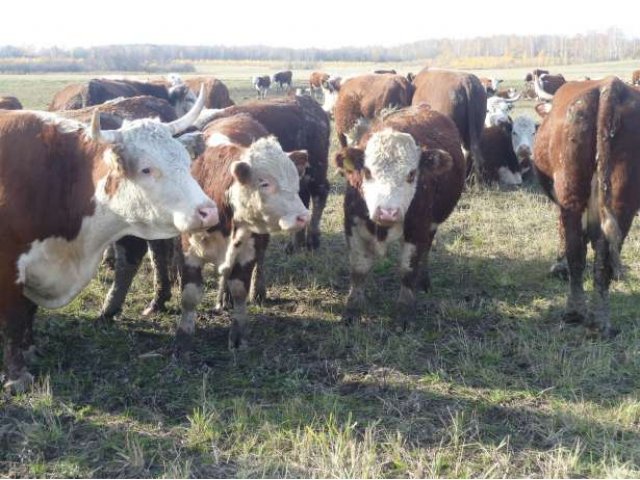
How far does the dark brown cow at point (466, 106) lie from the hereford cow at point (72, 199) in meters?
7.47

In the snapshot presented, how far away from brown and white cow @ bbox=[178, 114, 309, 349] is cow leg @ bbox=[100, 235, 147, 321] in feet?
2.55

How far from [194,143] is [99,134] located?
1304 mm

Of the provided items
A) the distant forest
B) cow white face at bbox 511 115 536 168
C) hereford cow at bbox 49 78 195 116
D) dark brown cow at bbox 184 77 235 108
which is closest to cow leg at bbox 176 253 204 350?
hereford cow at bbox 49 78 195 116

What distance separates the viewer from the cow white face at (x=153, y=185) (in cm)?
411

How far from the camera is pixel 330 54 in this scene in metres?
112

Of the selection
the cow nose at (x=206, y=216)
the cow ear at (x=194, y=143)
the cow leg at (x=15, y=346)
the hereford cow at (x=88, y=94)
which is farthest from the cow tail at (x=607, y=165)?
the hereford cow at (x=88, y=94)

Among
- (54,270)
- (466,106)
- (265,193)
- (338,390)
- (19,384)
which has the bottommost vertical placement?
(338,390)

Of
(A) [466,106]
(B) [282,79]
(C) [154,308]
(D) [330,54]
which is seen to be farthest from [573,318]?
(D) [330,54]

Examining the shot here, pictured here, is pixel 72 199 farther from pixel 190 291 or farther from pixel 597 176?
pixel 597 176

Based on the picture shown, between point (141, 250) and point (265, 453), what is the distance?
269 cm

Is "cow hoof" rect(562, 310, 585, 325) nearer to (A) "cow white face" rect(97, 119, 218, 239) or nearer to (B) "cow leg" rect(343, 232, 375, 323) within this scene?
(B) "cow leg" rect(343, 232, 375, 323)

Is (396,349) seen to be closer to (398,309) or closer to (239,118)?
(398,309)

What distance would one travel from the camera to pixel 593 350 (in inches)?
197

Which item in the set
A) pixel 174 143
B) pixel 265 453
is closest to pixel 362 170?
pixel 174 143
